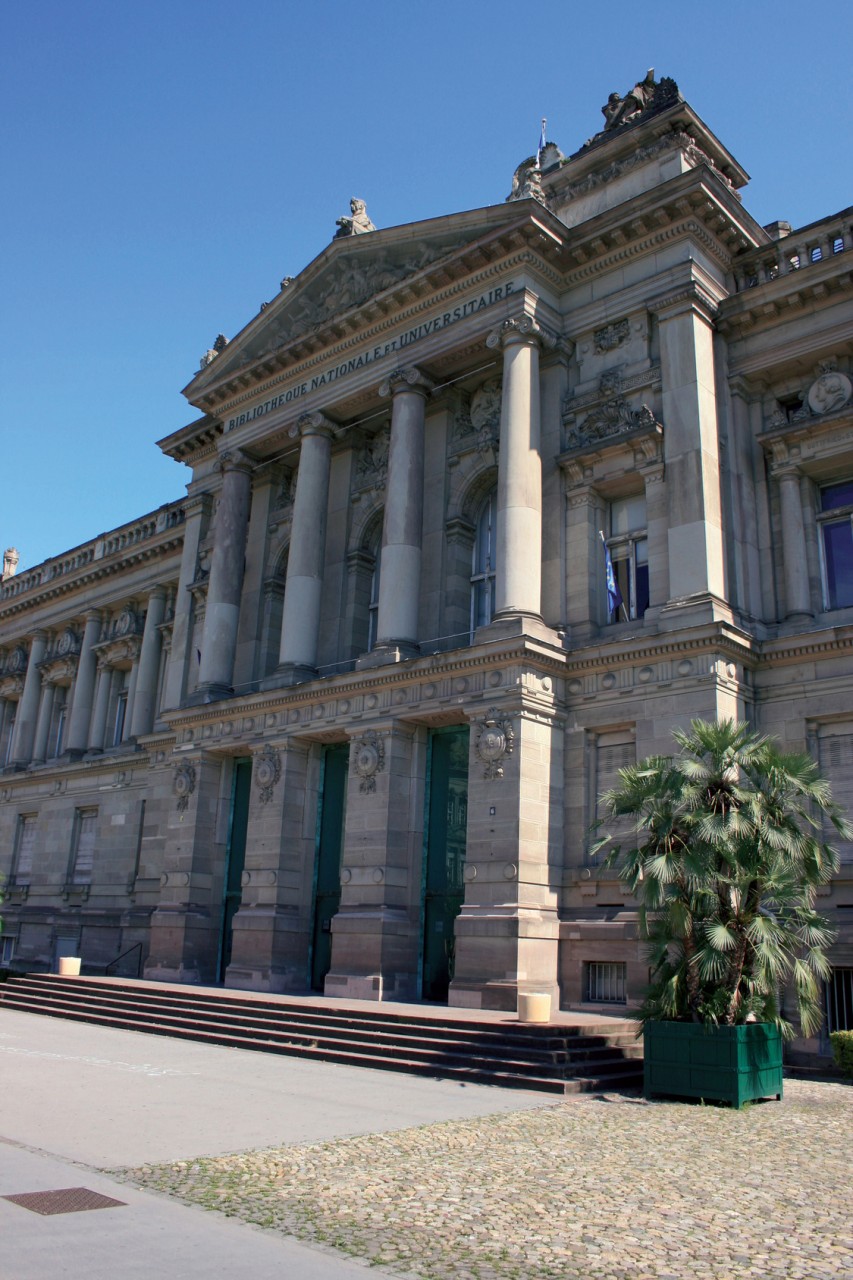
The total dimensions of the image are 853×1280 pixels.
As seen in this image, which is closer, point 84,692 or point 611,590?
point 611,590

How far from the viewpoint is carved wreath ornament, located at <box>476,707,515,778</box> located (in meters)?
23.7

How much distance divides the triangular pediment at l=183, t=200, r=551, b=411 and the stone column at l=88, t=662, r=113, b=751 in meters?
14.8

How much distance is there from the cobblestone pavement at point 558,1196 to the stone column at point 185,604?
26.0 m

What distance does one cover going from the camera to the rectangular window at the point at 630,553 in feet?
84.1

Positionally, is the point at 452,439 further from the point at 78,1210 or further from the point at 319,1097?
the point at 78,1210

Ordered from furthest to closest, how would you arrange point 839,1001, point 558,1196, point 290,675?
point 290,675 < point 839,1001 < point 558,1196

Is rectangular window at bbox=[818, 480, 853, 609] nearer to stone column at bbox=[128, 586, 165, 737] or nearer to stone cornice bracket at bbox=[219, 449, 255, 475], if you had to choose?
stone cornice bracket at bbox=[219, 449, 255, 475]

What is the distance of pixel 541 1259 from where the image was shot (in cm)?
743

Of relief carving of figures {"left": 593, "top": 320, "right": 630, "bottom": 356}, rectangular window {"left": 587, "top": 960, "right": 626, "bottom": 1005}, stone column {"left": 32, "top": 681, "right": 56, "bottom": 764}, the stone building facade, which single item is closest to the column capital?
the stone building facade

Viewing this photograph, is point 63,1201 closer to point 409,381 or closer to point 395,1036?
point 395,1036

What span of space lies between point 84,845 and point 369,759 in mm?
21002

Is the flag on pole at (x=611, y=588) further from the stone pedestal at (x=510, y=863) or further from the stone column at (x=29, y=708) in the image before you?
the stone column at (x=29, y=708)

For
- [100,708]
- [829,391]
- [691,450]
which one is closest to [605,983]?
[691,450]

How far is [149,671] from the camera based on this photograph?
4303cm
